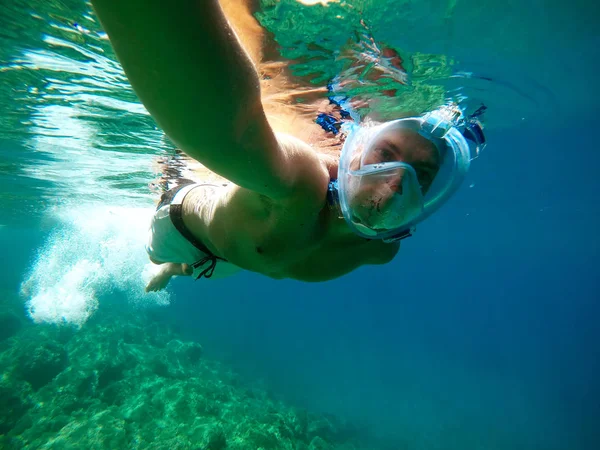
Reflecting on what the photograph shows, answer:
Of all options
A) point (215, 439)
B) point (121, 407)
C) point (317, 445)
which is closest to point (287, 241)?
point (215, 439)

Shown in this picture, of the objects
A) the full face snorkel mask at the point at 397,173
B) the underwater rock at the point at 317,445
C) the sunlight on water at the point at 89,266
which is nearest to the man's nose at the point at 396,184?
the full face snorkel mask at the point at 397,173

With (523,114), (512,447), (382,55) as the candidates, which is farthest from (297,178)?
(512,447)

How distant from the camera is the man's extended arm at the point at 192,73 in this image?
777mm

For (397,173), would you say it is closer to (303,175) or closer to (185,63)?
(303,175)

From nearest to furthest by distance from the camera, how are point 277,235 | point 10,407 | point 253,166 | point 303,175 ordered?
point 253,166
point 303,175
point 277,235
point 10,407

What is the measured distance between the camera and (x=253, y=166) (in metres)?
1.25

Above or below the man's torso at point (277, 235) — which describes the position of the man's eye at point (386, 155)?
above

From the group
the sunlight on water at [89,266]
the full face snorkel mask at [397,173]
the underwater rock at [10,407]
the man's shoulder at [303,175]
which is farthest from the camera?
the sunlight on water at [89,266]

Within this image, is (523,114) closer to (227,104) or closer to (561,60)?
(561,60)

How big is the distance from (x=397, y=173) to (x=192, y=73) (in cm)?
186

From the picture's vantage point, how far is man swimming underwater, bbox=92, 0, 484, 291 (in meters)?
0.83

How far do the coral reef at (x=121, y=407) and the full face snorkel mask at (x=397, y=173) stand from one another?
10.4 m

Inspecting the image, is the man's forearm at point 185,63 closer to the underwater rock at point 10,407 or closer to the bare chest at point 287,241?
the bare chest at point 287,241

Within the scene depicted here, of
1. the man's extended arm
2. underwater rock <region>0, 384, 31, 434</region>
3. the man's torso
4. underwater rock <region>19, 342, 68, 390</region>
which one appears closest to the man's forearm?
the man's extended arm
